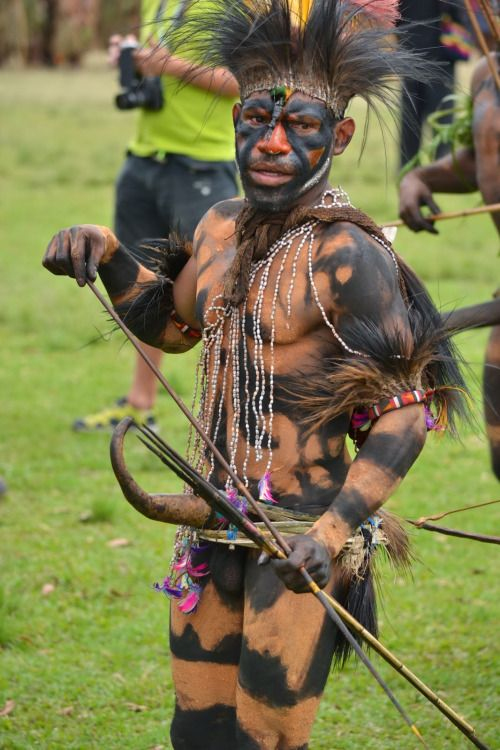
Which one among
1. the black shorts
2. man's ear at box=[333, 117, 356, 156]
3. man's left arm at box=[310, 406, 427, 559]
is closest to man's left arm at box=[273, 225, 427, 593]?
man's left arm at box=[310, 406, 427, 559]

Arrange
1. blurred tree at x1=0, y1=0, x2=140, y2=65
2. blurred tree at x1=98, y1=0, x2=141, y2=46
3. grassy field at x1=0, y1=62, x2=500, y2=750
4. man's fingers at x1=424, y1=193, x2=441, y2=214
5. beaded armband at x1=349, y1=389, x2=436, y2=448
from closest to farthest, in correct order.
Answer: beaded armband at x1=349, y1=389, x2=436, y2=448, grassy field at x1=0, y1=62, x2=500, y2=750, man's fingers at x1=424, y1=193, x2=441, y2=214, blurred tree at x1=0, y1=0, x2=140, y2=65, blurred tree at x1=98, y1=0, x2=141, y2=46

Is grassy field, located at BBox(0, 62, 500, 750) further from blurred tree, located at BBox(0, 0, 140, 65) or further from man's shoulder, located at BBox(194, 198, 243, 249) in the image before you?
blurred tree, located at BBox(0, 0, 140, 65)

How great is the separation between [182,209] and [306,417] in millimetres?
3622

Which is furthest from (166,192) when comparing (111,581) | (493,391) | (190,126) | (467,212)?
(493,391)

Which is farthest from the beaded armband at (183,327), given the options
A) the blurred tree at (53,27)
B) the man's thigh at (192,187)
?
the blurred tree at (53,27)

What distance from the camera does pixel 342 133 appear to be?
3.33m

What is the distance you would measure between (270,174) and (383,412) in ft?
2.11

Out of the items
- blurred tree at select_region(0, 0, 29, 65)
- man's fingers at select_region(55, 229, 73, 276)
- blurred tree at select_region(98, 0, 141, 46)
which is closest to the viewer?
man's fingers at select_region(55, 229, 73, 276)

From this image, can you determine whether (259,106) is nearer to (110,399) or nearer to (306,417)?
(306,417)

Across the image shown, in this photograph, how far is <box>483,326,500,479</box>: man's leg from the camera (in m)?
4.84

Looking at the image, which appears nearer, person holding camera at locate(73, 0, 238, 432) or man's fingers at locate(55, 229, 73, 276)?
man's fingers at locate(55, 229, 73, 276)

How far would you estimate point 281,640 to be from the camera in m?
3.06

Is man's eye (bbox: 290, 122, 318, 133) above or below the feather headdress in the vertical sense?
below

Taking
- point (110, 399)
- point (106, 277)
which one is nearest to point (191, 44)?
point (106, 277)
